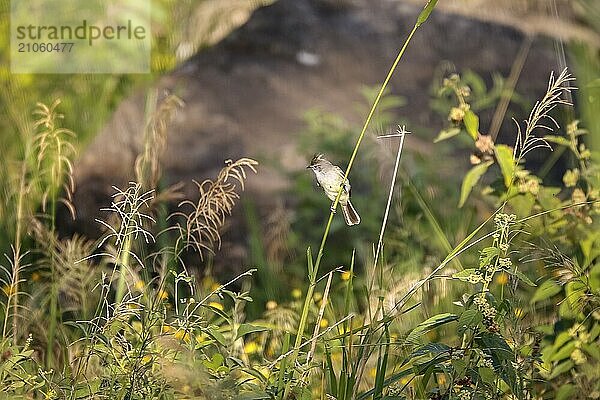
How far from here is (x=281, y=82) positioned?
379 cm

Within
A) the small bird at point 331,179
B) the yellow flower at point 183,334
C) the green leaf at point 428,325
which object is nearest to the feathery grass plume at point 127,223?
the yellow flower at point 183,334

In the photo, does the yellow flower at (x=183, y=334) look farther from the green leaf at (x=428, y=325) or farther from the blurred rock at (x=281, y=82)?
the blurred rock at (x=281, y=82)

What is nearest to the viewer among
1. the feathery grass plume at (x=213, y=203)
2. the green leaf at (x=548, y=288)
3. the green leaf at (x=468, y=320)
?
the green leaf at (x=468, y=320)

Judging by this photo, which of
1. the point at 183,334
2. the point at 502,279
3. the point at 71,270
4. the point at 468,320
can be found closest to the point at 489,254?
the point at 468,320

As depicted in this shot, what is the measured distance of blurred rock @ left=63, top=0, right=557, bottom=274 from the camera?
3482 mm

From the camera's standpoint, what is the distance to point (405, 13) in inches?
163

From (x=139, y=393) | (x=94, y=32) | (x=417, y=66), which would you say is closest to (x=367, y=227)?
(x=417, y=66)

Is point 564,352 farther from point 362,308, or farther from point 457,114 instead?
point 362,308

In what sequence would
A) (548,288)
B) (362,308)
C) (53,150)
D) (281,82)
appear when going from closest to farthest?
(548,288) → (53,150) → (362,308) → (281,82)

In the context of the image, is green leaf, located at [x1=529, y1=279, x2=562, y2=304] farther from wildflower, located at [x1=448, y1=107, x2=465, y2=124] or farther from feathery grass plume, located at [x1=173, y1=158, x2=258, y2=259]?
feathery grass plume, located at [x1=173, y1=158, x2=258, y2=259]

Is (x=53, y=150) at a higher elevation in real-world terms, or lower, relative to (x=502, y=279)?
lower

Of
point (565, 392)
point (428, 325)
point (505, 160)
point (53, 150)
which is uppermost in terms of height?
point (505, 160)

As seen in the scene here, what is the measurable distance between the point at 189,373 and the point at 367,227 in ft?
5.58

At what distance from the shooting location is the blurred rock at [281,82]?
3.48 meters
